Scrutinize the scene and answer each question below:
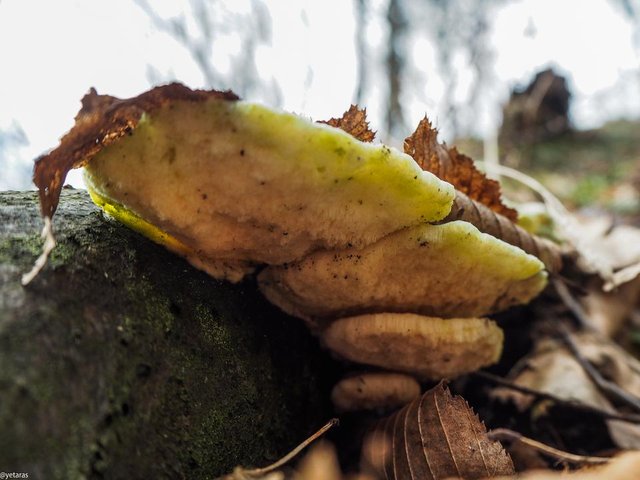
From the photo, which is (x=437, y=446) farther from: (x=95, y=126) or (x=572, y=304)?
(x=572, y=304)

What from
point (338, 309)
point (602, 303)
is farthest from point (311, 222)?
point (602, 303)

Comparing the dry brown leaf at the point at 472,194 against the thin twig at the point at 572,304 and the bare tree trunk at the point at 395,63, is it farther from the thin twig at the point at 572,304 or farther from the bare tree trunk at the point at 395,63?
the bare tree trunk at the point at 395,63

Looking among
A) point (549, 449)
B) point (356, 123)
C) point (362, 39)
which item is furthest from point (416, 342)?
point (362, 39)

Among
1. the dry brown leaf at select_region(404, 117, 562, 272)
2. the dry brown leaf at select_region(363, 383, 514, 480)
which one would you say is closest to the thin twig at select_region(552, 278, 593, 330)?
the dry brown leaf at select_region(404, 117, 562, 272)

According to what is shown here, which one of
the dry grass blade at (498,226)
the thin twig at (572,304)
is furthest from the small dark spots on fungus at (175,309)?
the thin twig at (572,304)

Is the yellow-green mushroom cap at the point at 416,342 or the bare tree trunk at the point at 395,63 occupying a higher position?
the bare tree trunk at the point at 395,63

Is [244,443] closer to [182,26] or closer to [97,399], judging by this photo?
[97,399]
